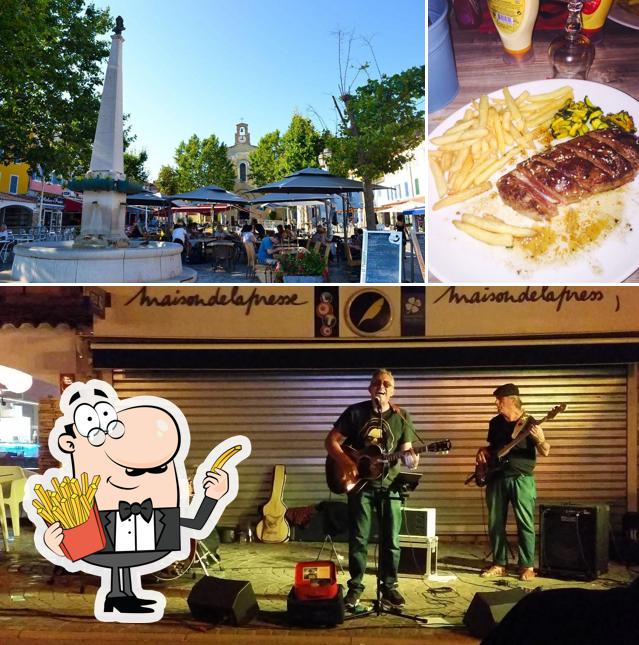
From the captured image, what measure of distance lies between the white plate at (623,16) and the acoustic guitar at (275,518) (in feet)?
14.7

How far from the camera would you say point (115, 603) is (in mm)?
4695

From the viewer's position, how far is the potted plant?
7203 mm

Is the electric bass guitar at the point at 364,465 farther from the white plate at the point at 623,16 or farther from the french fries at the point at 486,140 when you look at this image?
the white plate at the point at 623,16

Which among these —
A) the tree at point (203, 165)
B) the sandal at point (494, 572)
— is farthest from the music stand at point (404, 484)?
the tree at point (203, 165)

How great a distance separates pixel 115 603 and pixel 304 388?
201cm

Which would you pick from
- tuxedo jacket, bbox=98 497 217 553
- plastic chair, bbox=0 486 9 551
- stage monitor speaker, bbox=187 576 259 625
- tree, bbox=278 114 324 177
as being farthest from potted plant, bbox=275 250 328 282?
tree, bbox=278 114 324 177

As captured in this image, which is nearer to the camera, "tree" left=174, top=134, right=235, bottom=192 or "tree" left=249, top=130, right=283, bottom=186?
"tree" left=174, top=134, right=235, bottom=192

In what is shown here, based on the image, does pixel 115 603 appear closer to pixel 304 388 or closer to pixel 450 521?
pixel 304 388

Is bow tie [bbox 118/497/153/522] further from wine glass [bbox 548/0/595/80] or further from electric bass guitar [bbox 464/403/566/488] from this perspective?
wine glass [bbox 548/0/595/80]

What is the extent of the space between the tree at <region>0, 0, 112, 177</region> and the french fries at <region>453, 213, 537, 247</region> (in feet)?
23.1

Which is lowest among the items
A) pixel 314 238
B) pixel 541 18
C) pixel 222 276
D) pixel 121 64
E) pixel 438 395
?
pixel 438 395

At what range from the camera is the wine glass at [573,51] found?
21.1ft

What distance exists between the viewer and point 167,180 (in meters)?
18.3

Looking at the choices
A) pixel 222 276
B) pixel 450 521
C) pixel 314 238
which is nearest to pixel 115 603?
pixel 450 521
